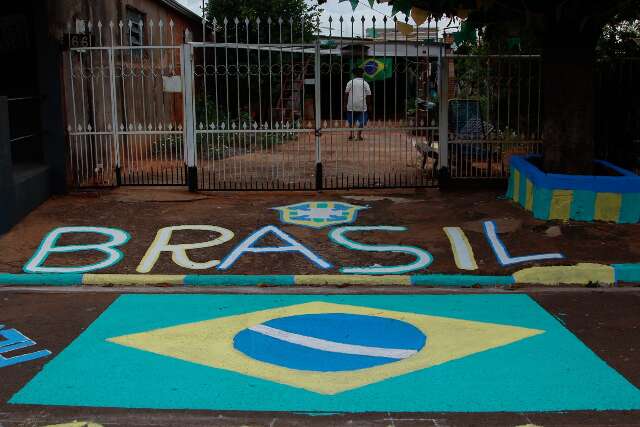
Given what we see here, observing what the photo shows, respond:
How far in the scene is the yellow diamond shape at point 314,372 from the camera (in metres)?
4.80

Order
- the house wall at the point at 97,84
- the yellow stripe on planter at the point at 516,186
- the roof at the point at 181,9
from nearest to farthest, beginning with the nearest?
1. the yellow stripe on planter at the point at 516,186
2. the house wall at the point at 97,84
3. the roof at the point at 181,9

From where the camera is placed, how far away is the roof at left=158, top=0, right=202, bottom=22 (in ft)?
60.7

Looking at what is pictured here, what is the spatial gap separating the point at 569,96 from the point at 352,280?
3848 millimetres

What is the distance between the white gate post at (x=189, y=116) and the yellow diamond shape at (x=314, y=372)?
4.79 m

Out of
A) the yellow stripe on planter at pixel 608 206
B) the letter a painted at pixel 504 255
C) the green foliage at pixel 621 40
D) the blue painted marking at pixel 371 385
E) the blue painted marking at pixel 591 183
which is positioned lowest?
the blue painted marking at pixel 371 385

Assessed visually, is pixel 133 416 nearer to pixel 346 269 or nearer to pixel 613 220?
pixel 346 269

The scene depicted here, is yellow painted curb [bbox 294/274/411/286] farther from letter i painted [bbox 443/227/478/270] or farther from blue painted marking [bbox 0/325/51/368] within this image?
blue painted marking [bbox 0/325/51/368]

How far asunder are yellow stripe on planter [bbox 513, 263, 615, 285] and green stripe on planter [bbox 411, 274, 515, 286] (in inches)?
5.6

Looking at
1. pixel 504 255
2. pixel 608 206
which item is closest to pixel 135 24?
pixel 504 255

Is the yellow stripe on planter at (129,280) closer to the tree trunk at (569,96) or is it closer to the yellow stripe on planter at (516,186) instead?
the yellow stripe on planter at (516,186)

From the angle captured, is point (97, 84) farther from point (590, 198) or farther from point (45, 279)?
point (590, 198)

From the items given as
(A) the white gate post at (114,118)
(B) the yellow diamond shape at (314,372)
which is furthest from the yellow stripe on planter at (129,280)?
(A) the white gate post at (114,118)

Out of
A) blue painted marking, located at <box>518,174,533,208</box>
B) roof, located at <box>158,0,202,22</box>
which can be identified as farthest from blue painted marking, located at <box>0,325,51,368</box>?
roof, located at <box>158,0,202,22</box>

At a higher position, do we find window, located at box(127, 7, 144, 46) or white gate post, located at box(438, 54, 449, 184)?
window, located at box(127, 7, 144, 46)
